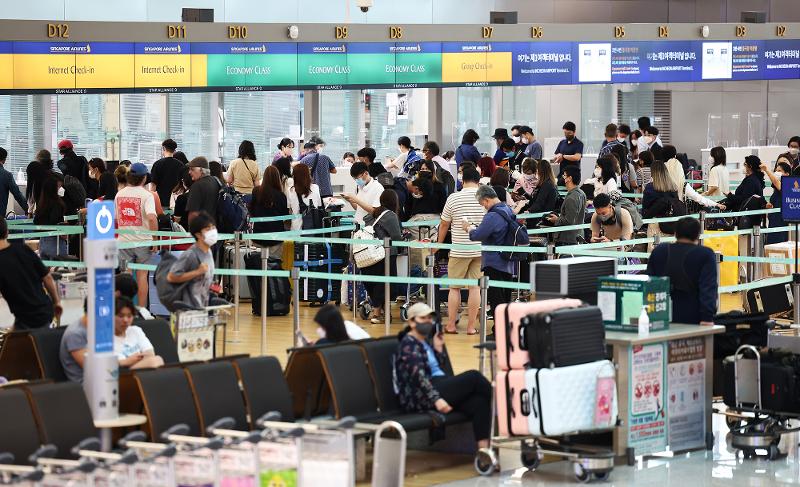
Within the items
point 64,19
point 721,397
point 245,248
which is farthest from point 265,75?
point 721,397

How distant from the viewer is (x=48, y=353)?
9234 millimetres

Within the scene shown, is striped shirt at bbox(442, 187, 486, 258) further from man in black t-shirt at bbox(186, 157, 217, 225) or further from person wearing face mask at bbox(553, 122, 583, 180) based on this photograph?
person wearing face mask at bbox(553, 122, 583, 180)

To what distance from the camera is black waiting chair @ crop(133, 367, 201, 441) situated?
320 inches

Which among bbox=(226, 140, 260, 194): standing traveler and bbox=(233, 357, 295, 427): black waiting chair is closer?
bbox=(233, 357, 295, 427): black waiting chair

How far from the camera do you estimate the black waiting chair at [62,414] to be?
7539 millimetres

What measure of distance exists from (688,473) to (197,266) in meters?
4.25

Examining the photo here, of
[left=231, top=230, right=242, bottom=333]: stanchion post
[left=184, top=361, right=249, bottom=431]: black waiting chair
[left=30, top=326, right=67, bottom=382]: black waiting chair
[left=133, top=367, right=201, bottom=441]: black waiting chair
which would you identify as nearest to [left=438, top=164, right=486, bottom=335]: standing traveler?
[left=231, top=230, right=242, bottom=333]: stanchion post

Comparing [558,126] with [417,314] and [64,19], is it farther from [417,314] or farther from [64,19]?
[417,314]

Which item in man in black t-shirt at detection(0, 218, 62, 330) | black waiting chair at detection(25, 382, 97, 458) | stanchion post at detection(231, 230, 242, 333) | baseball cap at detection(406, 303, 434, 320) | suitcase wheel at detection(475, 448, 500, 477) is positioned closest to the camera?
black waiting chair at detection(25, 382, 97, 458)

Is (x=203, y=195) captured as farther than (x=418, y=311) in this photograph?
Yes

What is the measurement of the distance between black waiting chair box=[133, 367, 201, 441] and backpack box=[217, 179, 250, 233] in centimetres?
700

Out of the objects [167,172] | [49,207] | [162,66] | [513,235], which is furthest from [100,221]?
[162,66]

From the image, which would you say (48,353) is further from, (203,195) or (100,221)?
(203,195)

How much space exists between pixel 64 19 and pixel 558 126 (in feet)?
33.9
